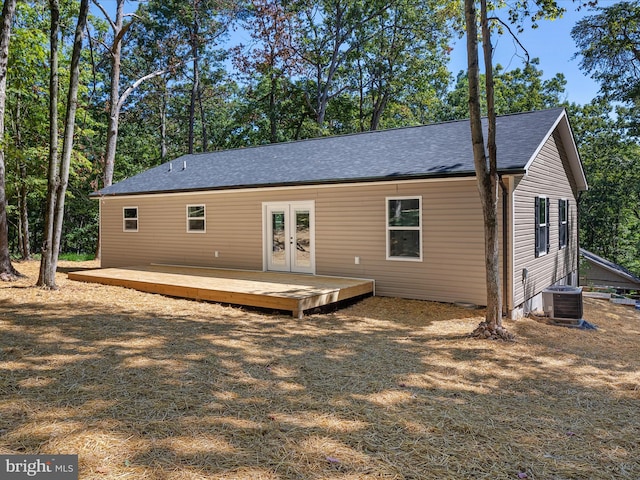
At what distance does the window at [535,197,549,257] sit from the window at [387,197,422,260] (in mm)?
2733

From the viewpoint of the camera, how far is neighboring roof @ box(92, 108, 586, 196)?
859 centimetres

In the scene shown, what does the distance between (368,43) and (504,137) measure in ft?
53.5

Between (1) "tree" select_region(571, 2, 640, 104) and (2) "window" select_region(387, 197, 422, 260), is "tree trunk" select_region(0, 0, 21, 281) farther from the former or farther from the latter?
(1) "tree" select_region(571, 2, 640, 104)

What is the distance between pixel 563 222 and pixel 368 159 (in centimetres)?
615

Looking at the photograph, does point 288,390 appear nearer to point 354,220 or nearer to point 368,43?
point 354,220

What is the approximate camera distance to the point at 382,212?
9.13 metres

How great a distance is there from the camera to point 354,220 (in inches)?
375

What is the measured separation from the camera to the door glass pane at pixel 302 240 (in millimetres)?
10266

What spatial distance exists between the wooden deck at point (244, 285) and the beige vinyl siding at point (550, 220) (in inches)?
118

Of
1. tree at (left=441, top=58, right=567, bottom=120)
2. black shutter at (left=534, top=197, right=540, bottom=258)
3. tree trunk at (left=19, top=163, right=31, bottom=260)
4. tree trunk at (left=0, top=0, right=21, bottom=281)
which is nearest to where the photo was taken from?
tree trunk at (left=0, top=0, right=21, bottom=281)

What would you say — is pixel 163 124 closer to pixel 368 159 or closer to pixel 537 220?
pixel 368 159

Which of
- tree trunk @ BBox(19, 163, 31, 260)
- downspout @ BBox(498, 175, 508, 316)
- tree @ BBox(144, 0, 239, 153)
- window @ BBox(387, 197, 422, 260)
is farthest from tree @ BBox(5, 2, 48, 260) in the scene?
downspout @ BBox(498, 175, 508, 316)

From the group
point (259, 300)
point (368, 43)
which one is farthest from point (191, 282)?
point (368, 43)

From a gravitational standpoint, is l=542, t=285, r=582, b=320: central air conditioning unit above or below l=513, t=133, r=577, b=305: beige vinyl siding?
below
